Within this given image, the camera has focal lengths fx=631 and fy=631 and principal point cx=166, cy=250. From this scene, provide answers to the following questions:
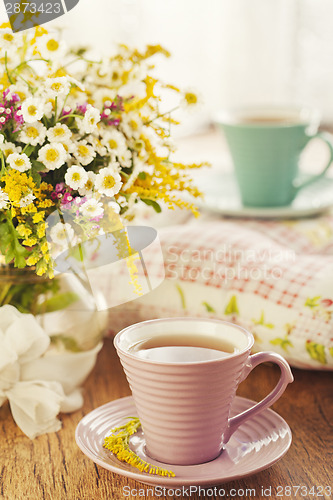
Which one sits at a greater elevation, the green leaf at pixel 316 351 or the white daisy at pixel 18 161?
the white daisy at pixel 18 161

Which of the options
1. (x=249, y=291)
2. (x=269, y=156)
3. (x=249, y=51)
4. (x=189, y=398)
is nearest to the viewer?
(x=189, y=398)

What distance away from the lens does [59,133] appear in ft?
1.87

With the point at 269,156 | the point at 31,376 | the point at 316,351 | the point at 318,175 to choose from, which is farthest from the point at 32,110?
the point at 318,175

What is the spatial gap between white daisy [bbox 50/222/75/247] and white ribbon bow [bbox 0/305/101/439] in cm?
10

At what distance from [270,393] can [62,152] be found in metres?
0.28

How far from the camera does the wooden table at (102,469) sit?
1.69 ft

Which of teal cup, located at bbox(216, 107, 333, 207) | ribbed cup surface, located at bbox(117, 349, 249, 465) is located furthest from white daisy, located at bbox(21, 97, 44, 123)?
teal cup, located at bbox(216, 107, 333, 207)

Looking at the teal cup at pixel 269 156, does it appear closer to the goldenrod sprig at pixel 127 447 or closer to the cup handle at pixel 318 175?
the cup handle at pixel 318 175

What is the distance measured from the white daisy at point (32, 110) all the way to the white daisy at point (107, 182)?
0.24 ft

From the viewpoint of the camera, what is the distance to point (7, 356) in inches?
24.2

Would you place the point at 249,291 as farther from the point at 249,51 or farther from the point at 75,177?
the point at 249,51

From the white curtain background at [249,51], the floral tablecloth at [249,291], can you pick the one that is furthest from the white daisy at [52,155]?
the white curtain background at [249,51]

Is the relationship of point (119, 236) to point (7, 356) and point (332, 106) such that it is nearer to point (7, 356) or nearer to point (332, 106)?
point (7, 356)

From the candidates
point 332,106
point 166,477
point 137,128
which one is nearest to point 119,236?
point 137,128
